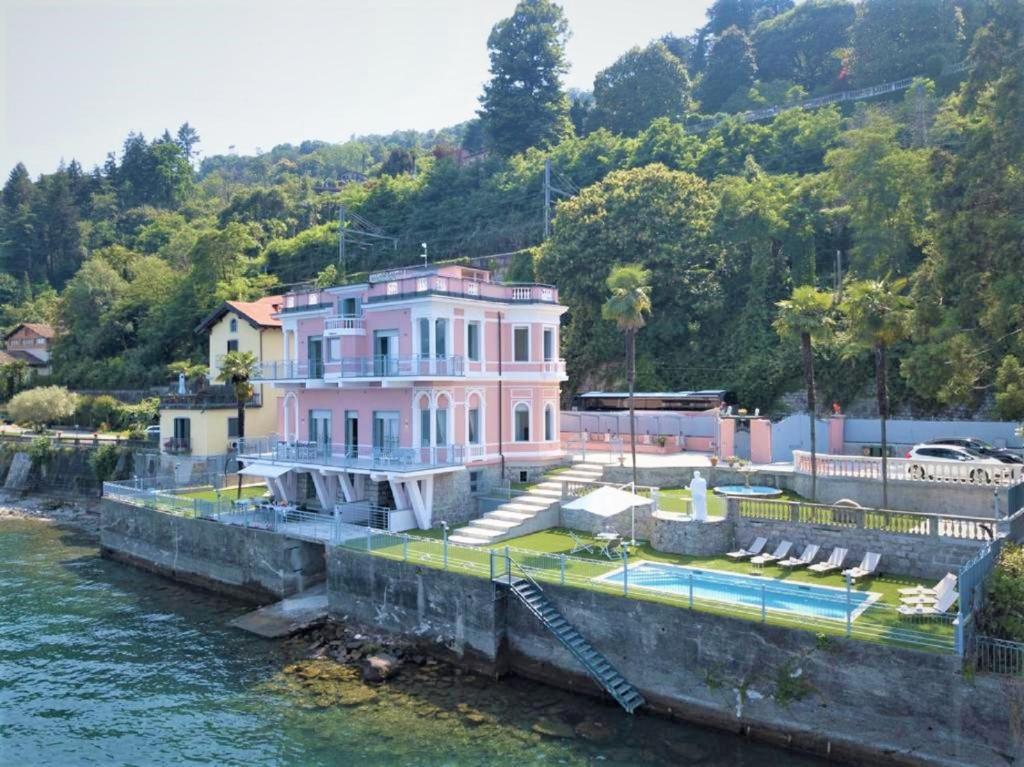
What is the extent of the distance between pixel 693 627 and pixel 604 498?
22.9ft

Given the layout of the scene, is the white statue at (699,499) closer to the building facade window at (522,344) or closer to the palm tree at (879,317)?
the palm tree at (879,317)

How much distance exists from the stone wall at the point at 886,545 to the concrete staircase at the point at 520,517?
7.78 m

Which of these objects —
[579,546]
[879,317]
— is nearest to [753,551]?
[579,546]

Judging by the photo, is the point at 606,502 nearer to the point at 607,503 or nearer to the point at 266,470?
the point at 607,503

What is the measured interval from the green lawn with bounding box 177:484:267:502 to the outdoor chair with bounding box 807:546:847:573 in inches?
1042

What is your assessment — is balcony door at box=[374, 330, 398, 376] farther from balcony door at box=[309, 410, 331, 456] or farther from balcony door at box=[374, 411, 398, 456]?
balcony door at box=[309, 410, 331, 456]

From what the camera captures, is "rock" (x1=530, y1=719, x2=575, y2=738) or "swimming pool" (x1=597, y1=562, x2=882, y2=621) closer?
"swimming pool" (x1=597, y1=562, x2=882, y2=621)

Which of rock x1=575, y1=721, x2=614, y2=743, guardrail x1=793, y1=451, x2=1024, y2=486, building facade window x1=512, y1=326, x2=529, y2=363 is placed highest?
building facade window x1=512, y1=326, x2=529, y2=363

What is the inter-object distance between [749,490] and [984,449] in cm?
993

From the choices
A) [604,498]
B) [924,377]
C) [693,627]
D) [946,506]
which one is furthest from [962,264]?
[693,627]

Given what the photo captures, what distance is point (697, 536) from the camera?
2569cm

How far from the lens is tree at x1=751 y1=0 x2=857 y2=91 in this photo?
84125mm

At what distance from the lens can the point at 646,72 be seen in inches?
3290

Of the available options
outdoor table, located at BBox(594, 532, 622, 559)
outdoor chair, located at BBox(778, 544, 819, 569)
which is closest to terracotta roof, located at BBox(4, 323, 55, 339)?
outdoor table, located at BBox(594, 532, 622, 559)
